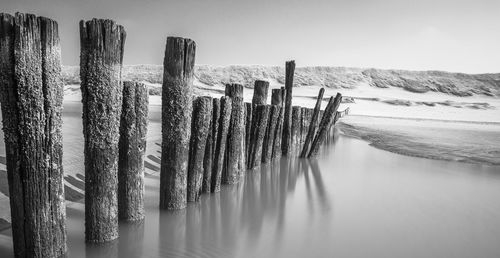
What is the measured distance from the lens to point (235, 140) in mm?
4586

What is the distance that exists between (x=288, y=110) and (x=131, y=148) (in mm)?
4733

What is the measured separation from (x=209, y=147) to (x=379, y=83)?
1996 inches

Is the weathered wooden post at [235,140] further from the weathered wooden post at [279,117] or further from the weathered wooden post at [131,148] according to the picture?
the weathered wooden post at [279,117]

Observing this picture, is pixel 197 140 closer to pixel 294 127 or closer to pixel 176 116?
pixel 176 116

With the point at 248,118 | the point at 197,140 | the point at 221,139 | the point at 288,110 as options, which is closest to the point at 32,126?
the point at 197,140

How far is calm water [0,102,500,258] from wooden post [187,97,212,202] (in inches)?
10.8

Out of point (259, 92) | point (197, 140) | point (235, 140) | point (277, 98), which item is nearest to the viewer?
point (197, 140)

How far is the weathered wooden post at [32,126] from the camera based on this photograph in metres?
2.16

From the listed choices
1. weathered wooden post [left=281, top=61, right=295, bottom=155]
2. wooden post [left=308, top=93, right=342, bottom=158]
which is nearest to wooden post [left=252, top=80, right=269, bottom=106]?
weathered wooden post [left=281, top=61, right=295, bottom=155]

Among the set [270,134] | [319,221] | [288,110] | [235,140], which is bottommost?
[319,221]

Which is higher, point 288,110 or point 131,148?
point 288,110

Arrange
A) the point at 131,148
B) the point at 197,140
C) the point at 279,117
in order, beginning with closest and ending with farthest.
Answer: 1. the point at 131,148
2. the point at 197,140
3. the point at 279,117

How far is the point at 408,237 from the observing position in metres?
3.42

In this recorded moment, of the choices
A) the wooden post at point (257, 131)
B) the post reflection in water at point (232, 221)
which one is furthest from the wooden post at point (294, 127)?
the post reflection in water at point (232, 221)
